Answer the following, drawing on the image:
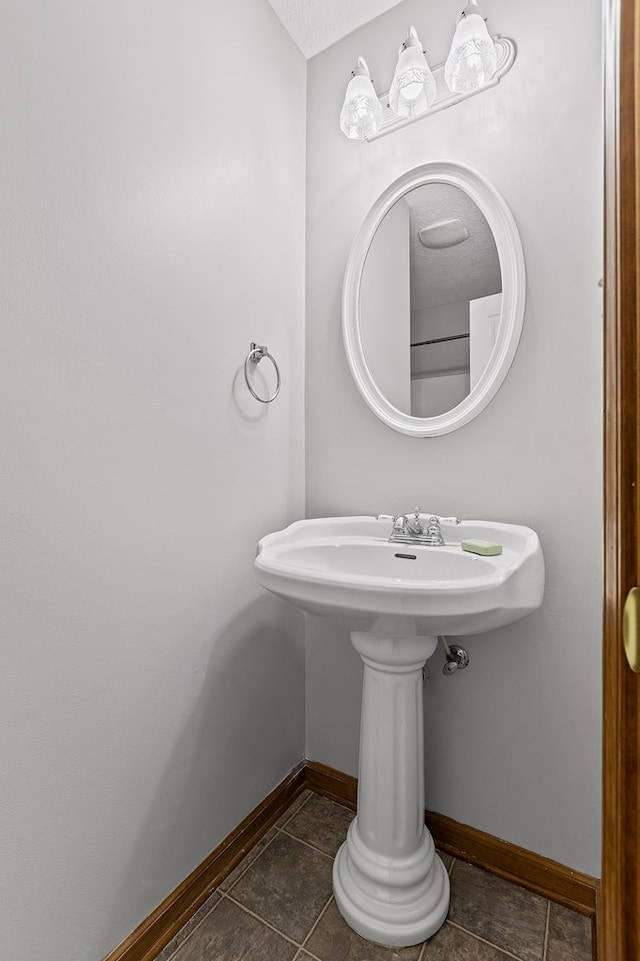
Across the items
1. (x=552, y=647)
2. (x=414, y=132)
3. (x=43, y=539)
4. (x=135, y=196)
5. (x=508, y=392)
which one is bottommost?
(x=552, y=647)

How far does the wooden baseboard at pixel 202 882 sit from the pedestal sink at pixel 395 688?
0.26 meters

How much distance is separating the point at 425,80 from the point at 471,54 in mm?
132

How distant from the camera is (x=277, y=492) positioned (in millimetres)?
1358

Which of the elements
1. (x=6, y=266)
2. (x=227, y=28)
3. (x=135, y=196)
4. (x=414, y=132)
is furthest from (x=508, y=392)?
(x=227, y=28)

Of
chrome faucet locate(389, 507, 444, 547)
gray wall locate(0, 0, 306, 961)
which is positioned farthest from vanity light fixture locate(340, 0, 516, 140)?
chrome faucet locate(389, 507, 444, 547)

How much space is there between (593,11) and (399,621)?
4.73 feet

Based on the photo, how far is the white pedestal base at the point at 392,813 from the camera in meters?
0.99

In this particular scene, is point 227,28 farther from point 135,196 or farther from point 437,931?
point 437,931

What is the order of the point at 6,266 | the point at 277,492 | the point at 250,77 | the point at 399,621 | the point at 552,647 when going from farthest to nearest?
the point at 277,492 < the point at 250,77 < the point at 552,647 < the point at 399,621 < the point at 6,266

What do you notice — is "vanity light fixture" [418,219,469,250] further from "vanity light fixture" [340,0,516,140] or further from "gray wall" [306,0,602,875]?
"vanity light fixture" [340,0,516,140]

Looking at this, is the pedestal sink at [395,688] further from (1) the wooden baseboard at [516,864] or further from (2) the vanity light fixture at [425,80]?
(2) the vanity light fixture at [425,80]

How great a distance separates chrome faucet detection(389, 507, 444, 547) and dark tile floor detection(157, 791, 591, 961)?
0.87m

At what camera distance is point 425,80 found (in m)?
1.17

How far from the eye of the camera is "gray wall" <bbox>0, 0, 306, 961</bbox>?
74 centimetres
